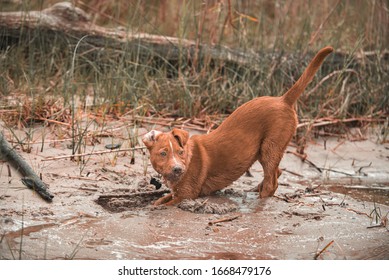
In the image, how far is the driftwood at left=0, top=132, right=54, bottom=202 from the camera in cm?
546

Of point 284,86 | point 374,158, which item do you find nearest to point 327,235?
point 374,158

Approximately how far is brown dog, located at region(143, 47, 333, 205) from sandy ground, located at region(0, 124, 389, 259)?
0.18m

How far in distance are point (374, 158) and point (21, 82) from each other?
14.1 feet

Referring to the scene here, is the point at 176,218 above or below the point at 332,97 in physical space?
below

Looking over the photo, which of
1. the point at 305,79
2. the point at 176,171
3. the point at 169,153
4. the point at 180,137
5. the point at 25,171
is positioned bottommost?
the point at 25,171

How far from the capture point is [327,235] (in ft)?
16.8

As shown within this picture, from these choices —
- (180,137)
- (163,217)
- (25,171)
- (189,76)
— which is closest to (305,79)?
(180,137)

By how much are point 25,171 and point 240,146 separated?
1843mm

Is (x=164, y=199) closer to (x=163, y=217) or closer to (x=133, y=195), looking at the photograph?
(x=133, y=195)

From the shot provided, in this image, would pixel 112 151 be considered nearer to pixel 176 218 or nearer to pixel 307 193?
pixel 176 218

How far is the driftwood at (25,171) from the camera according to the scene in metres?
5.46

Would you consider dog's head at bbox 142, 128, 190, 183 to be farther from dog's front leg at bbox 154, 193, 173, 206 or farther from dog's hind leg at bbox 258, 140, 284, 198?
dog's hind leg at bbox 258, 140, 284, 198

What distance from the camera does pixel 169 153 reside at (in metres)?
5.34

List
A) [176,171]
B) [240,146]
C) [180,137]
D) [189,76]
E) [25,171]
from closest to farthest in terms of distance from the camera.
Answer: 1. [176,171]
2. [180,137]
3. [25,171]
4. [240,146]
5. [189,76]
